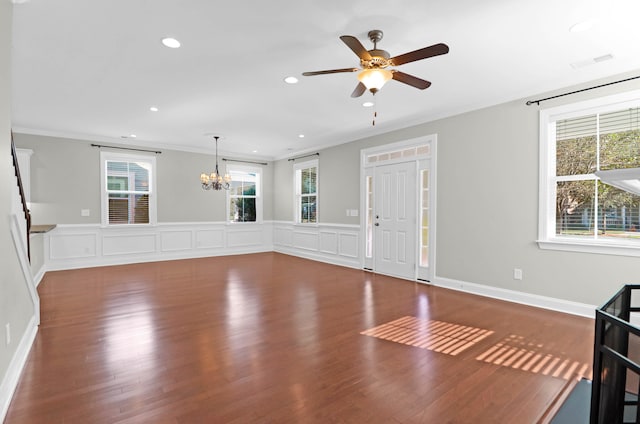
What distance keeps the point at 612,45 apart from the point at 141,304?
5732mm

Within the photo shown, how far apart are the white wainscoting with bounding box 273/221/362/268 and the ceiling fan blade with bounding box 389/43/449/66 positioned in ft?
14.0

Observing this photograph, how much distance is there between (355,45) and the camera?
2266 mm

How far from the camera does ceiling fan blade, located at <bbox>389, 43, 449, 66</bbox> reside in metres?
2.22

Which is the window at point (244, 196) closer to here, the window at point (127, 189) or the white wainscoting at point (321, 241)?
the white wainscoting at point (321, 241)

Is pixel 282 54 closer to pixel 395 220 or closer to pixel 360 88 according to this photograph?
pixel 360 88

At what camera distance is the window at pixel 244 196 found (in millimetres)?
8430

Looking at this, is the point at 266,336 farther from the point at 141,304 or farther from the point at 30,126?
the point at 30,126

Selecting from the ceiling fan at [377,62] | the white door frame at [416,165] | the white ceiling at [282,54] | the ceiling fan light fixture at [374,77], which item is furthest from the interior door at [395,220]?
the ceiling fan light fixture at [374,77]

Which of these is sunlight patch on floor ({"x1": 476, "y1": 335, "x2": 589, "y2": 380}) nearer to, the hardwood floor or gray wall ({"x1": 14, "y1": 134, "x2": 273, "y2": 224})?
the hardwood floor

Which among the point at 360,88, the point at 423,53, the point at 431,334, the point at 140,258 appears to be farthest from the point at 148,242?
the point at 423,53

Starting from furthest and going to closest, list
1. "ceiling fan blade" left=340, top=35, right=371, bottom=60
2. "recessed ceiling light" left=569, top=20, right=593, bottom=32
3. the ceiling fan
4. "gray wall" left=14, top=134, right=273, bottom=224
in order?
"gray wall" left=14, top=134, right=273, bottom=224 → "recessed ceiling light" left=569, top=20, right=593, bottom=32 → the ceiling fan → "ceiling fan blade" left=340, top=35, right=371, bottom=60

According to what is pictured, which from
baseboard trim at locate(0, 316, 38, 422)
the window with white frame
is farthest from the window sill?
baseboard trim at locate(0, 316, 38, 422)

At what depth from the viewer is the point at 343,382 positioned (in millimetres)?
2182

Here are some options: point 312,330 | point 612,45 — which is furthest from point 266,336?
point 612,45
